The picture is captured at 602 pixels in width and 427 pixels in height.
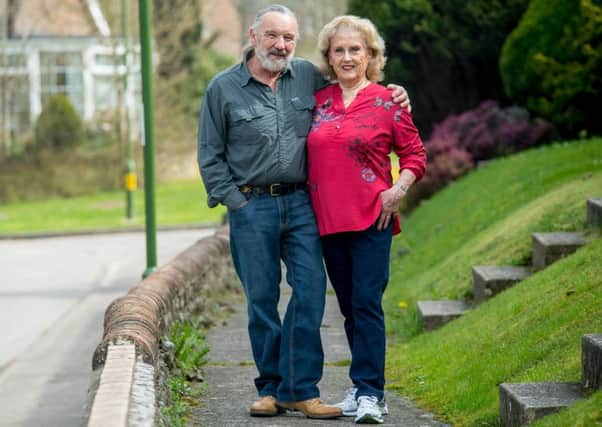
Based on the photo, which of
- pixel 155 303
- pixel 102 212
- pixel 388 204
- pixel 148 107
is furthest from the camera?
pixel 102 212

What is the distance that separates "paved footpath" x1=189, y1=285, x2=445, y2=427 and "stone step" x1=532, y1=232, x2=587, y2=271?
157 centimetres

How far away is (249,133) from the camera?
632 centimetres

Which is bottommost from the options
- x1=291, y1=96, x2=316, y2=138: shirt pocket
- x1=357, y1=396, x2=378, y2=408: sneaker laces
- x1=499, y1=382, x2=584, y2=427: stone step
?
x1=357, y1=396, x2=378, y2=408: sneaker laces

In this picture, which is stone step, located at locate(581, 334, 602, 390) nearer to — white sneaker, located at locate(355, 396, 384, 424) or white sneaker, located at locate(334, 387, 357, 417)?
white sneaker, located at locate(355, 396, 384, 424)

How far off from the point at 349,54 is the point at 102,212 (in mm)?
29461

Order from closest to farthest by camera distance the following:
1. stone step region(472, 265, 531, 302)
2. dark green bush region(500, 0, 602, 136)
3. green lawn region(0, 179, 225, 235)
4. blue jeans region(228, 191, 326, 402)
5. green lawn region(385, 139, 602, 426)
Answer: blue jeans region(228, 191, 326, 402), green lawn region(385, 139, 602, 426), stone step region(472, 265, 531, 302), dark green bush region(500, 0, 602, 136), green lawn region(0, 179, 225, 235)

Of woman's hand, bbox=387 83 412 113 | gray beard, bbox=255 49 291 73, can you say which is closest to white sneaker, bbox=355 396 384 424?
woman's hand, bbox=387 83 412 113

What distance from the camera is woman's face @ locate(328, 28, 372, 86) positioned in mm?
6246

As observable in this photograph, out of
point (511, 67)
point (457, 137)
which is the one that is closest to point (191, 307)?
point (511, 67)

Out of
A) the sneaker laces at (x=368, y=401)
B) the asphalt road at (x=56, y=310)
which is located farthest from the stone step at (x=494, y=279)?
the sneaker laces at (x=368, y=401)

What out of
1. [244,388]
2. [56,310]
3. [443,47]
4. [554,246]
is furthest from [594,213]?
[443,47]

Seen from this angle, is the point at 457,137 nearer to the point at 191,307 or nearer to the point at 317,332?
the point at 191,307

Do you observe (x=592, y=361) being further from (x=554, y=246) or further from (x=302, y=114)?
(x=554, y=246)

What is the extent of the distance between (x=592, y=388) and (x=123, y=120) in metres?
35.4
